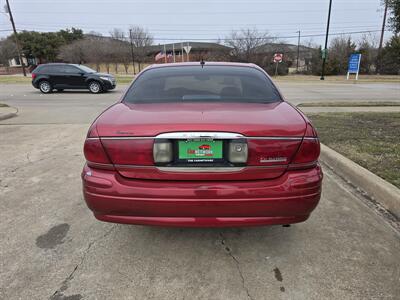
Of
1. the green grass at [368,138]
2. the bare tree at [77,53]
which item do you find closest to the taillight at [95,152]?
the green grass at [368,138]

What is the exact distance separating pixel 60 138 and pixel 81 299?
5.21 m

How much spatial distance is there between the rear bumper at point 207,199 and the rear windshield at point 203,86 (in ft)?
3.02

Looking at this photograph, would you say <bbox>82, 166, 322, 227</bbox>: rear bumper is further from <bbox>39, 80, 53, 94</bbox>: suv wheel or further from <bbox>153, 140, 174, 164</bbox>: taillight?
<bbox>39, 80, 53, 94</bbox>: suv wheel

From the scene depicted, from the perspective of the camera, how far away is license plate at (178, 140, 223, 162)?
2121 millimetres

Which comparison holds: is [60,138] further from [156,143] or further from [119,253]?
[156,143]

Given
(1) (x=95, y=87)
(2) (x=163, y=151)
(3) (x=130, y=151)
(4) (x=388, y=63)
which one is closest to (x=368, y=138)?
(2) (x=163, y=151)

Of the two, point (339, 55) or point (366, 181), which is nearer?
point (366, 181)

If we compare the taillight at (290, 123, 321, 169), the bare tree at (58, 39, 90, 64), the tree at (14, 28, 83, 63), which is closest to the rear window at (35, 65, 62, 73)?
the taillight at (290, 123, 321, 169)

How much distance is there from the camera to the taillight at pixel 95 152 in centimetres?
225

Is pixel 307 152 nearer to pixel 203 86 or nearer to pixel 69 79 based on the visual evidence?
pixel 203 86

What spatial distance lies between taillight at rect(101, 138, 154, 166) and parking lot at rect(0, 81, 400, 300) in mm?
884

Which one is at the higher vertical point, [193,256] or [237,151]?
[237,151]

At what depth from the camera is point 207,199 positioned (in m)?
2.16

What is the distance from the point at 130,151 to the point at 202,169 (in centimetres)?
53
